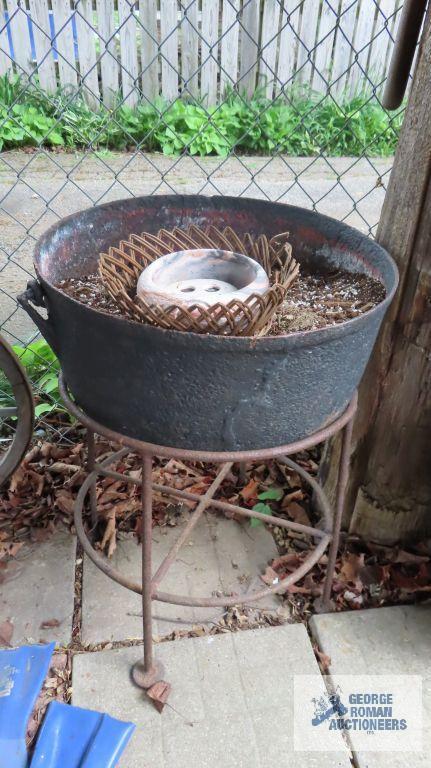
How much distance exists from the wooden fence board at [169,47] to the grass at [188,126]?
137 mm

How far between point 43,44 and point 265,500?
4569 mm

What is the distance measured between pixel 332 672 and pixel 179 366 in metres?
1.02

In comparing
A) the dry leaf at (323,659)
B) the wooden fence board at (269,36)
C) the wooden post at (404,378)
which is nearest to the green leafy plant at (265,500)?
the wooden post at (404,378)

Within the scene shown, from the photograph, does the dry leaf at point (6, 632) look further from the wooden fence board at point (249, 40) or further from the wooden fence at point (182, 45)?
the wooden fence board at point (249, 40)

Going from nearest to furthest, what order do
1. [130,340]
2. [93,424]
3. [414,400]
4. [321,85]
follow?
[130,340], [93,424], [414,400], [321,85]

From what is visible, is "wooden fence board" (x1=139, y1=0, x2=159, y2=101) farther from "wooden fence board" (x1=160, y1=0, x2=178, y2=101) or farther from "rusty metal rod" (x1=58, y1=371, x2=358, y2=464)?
"rusty metal rod" (x1=58, y1=371, x2=358, y2=464)

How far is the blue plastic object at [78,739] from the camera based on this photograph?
57.8 inches

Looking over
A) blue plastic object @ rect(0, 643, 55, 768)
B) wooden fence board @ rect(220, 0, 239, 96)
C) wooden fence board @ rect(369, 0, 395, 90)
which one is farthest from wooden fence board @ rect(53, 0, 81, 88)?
blue plastic object @ rect(0, 643, 55, 768)

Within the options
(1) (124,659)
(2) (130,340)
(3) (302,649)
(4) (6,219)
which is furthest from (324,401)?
(4) (6,219)

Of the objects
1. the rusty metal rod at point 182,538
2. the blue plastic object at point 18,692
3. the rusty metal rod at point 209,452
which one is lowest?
the blue plastic object at point 18,692

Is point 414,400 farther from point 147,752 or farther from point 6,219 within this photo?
point 6,219

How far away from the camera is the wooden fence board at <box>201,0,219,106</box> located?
482 cm

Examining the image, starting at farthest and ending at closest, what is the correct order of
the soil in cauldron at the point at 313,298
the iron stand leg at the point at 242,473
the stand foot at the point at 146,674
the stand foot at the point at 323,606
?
the iron stand leg at the point at 242,473, the stand foot at the point at 323,606, the stand foot at the point at 146,674, the soil in cauldron at the point at 313,298

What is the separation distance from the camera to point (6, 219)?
157 inches
